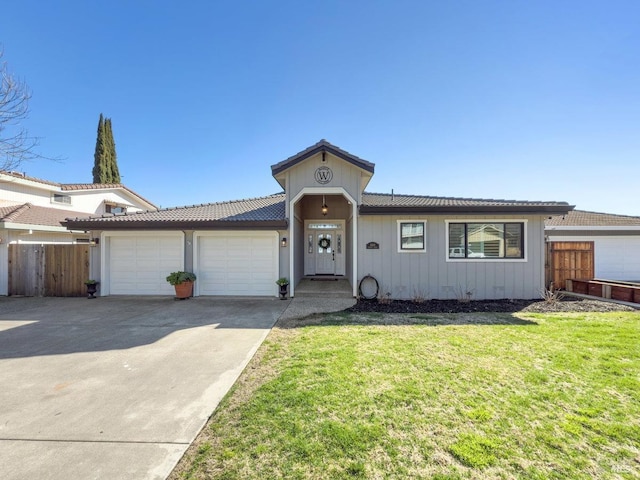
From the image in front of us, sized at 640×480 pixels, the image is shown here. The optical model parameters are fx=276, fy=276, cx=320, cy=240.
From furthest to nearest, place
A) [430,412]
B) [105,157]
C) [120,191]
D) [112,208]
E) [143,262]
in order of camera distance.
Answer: [105,157] → [120,191] → [112,208] → [143,262] → [430,412]

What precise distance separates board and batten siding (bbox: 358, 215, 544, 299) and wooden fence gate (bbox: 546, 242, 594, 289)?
103 inches

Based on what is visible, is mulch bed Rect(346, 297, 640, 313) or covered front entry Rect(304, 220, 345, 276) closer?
mulch bed Rect(346, 297, 640, 313)

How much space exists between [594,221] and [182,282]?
1959cm

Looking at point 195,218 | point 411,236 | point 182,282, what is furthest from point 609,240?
point 182,282

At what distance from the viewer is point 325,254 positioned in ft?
46.6

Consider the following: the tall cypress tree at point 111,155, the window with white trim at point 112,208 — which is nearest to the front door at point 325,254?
the window with white trim at point 112,208

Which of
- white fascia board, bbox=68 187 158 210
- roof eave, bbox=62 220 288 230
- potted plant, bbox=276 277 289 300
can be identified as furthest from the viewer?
white fascia board, bbox=68 187 158 210

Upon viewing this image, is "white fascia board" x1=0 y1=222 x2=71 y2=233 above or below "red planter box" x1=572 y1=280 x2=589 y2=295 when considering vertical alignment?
above

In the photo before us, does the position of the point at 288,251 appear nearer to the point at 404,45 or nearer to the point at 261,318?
the point at 261,318

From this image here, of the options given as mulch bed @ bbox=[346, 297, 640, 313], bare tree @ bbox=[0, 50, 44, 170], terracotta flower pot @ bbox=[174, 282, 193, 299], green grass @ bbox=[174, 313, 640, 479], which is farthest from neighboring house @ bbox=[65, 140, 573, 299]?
green grass @ bbox=[174, 313, 640, 479]

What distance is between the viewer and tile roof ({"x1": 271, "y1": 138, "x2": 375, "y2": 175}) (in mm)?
9486

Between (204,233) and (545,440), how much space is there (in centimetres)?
1018

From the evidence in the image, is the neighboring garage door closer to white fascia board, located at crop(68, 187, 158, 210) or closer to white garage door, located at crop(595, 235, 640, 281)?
white fascia board, located at crop(68, 187, 158, 210)

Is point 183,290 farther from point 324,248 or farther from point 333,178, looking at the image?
point 324,248
